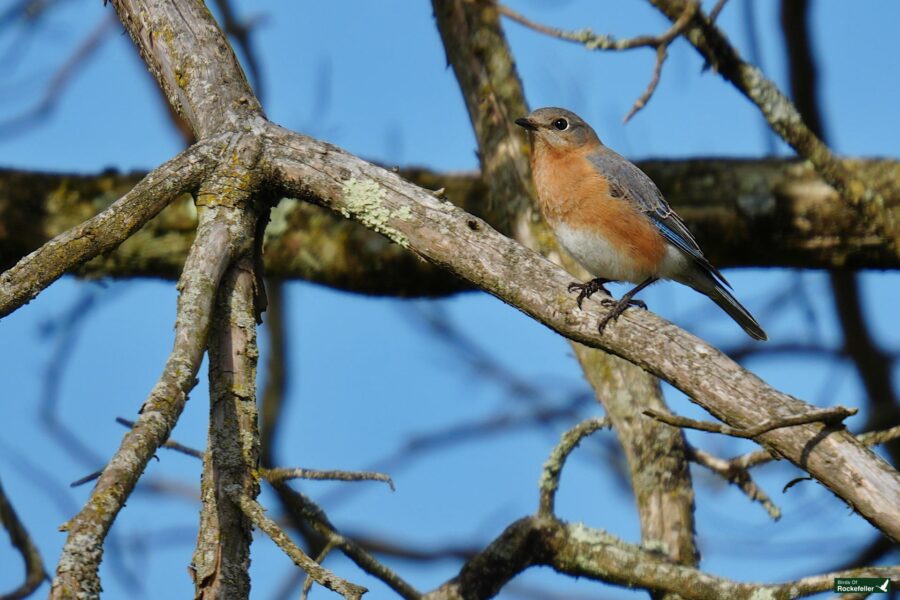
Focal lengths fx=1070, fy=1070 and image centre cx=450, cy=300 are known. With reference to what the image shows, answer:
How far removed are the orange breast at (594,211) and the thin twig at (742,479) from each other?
108cm

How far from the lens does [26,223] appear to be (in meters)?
6.73

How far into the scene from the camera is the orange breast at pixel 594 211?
556 cm

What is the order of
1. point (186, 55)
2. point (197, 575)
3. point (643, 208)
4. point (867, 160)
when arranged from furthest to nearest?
1. point (867, 160)
2. point (643, 208)
3. point (186, 55)
4. point (197, 575)

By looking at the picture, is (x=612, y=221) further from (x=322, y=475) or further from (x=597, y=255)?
(x=322, y=475)

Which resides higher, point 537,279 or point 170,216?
point 170,216

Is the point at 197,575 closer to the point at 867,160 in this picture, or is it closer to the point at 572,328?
the point at 572,328

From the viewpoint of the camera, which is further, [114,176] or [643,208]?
[114,176]

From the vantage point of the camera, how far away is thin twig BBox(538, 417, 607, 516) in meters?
4.68

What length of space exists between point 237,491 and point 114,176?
4.51m

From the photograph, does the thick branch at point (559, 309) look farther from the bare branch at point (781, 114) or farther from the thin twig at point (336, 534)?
the bare branch at point (781, 114)

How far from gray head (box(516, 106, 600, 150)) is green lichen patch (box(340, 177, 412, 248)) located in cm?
246

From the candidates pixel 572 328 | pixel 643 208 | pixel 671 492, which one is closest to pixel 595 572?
pixel 671 492

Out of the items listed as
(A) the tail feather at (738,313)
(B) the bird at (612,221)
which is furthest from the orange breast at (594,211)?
(A) the tail feather at (738,313)

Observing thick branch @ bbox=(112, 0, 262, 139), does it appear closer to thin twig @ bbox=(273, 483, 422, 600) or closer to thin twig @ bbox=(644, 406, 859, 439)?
thin twig @ bbox=(273, 483, 422, 600)
